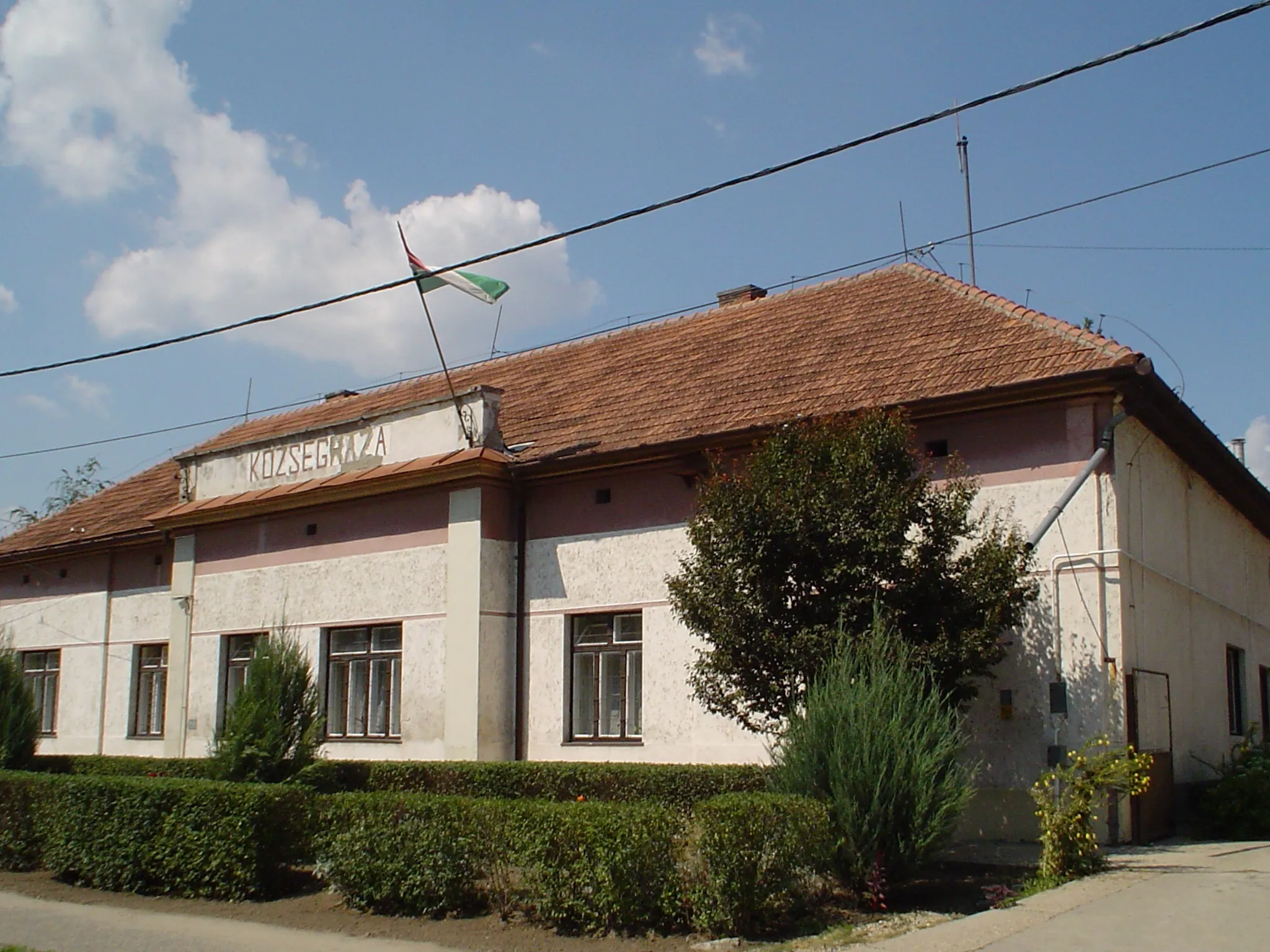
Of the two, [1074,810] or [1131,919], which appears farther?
[1074,810]

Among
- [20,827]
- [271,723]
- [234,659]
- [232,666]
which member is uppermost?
[234,659]

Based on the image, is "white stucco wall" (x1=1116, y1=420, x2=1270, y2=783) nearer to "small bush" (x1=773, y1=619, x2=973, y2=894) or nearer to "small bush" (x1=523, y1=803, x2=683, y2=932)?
"small bush" (x1=773, y1=619, x2=973, y2=894)

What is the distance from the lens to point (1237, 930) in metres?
8.45

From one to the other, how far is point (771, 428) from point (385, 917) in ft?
21.2

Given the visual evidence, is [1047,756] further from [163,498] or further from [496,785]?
[163,498]

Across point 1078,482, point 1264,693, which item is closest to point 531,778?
point 1078,482

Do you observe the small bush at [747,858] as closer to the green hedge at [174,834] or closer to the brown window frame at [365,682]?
the green hedge at [174,834]

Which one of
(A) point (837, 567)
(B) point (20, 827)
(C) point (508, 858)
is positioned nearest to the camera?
(C) point (508, 858)

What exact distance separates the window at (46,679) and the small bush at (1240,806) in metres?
19.9

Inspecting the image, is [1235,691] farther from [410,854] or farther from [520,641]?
[410,854]

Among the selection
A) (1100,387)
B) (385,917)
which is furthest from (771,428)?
(385,917)

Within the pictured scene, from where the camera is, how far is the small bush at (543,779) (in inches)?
518

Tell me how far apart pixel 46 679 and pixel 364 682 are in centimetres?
1004

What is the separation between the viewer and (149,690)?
888 inches
